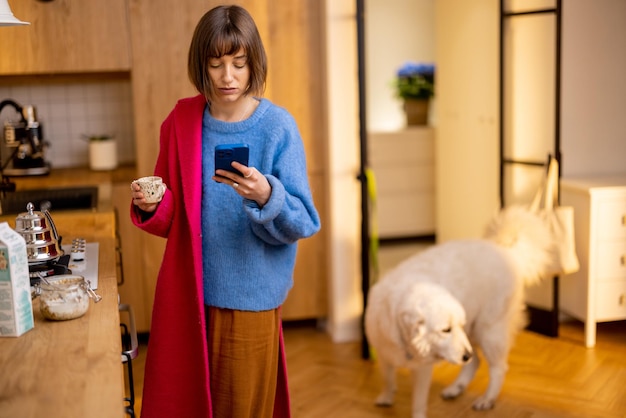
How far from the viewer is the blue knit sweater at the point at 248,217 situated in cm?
170

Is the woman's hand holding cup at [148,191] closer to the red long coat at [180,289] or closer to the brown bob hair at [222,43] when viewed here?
the red long coat at [180,289]

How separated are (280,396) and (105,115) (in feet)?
8.34

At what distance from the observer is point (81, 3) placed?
3428 mm

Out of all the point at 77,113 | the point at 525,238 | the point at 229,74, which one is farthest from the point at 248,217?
the point at 77,113

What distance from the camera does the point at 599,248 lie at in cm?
353

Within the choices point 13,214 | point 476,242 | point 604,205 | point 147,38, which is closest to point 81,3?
point 147,38

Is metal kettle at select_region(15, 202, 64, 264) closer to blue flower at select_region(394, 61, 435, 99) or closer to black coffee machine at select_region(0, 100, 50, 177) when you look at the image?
black coffee machine at select_region(0, 100, 50, 177)

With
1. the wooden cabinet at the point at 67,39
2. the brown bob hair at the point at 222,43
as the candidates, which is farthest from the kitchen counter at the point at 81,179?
the brown bob hair at the point at 222,43

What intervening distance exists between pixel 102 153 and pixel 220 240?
7.50 ft

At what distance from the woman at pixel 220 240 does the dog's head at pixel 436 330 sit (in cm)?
88

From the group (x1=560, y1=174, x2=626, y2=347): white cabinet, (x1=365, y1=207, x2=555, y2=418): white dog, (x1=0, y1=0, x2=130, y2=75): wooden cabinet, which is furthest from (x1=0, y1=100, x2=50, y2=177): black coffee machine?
(x1=560, y1=174, x2=626, y2=347): white cabinet

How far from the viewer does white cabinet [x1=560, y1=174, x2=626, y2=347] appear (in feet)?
11.4

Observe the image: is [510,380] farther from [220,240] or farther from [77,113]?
[77,113]

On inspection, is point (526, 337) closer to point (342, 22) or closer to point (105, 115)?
point (342, 22)
